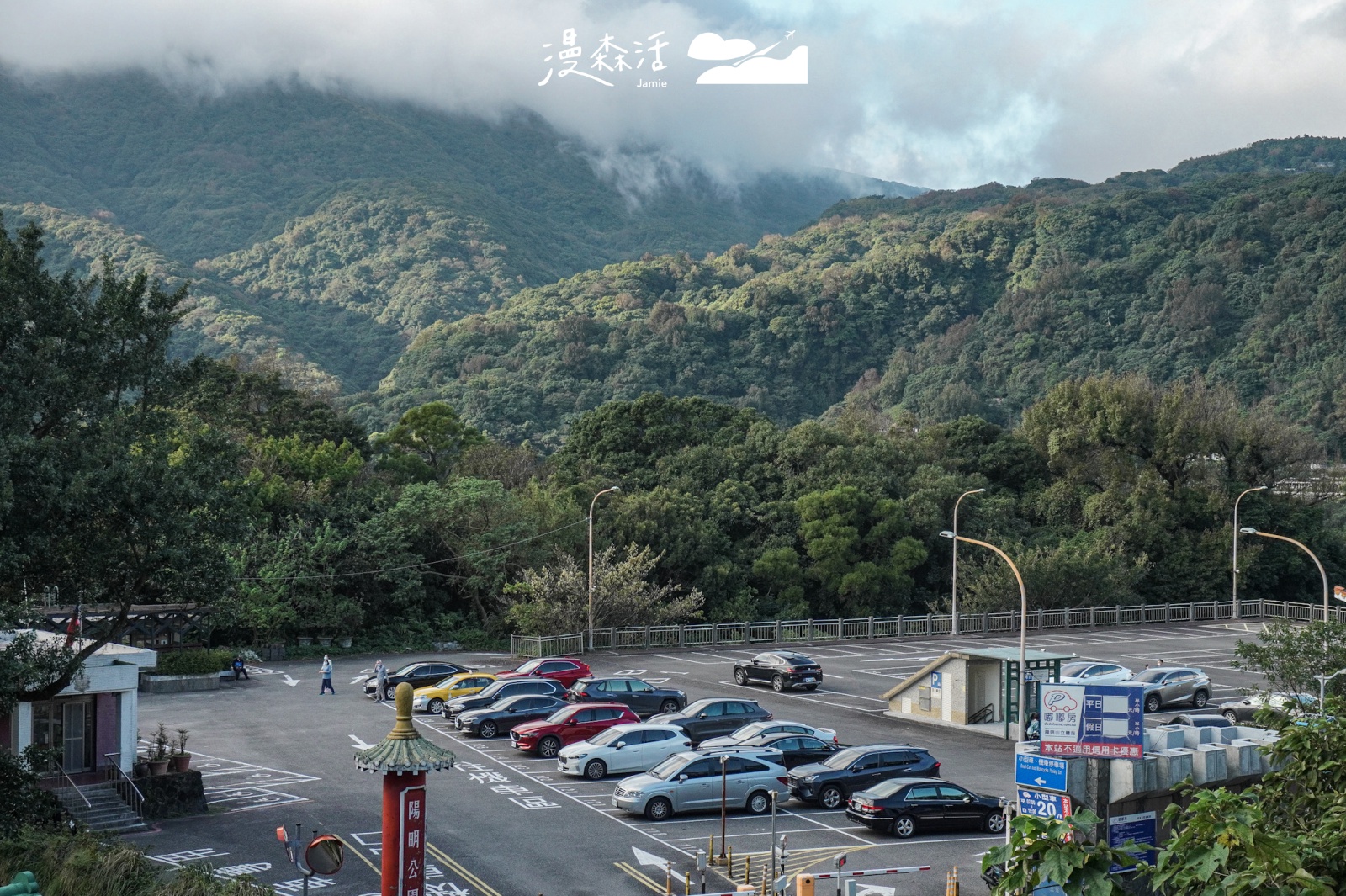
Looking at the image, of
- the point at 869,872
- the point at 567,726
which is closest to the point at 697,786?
the point at 869,872

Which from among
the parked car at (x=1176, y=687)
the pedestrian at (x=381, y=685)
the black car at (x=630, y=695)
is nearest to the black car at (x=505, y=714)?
the black car at (x=630, y=695)

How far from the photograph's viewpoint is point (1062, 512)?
70938 mm

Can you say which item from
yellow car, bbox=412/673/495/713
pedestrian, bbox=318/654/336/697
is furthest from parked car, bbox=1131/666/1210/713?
pedestrian, bbox=318/654/336/697

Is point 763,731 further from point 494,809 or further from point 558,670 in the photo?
point 558,670

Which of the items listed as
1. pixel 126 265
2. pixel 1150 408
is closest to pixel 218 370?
pixel 1150 408

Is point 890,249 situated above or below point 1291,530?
above

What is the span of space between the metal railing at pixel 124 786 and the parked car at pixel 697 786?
8.88 metres

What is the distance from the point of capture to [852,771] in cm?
2512

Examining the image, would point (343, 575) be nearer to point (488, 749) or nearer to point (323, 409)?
point (323, 409)

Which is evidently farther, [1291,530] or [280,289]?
[280,289]

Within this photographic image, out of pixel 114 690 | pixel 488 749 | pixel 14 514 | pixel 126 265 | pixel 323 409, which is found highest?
pixel 126 265

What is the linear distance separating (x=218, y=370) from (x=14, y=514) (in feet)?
140

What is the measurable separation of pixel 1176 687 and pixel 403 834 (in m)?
29.9

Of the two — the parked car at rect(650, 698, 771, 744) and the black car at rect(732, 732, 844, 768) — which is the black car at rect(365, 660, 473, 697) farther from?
the black car at rect(732, 732, 844, 768)
